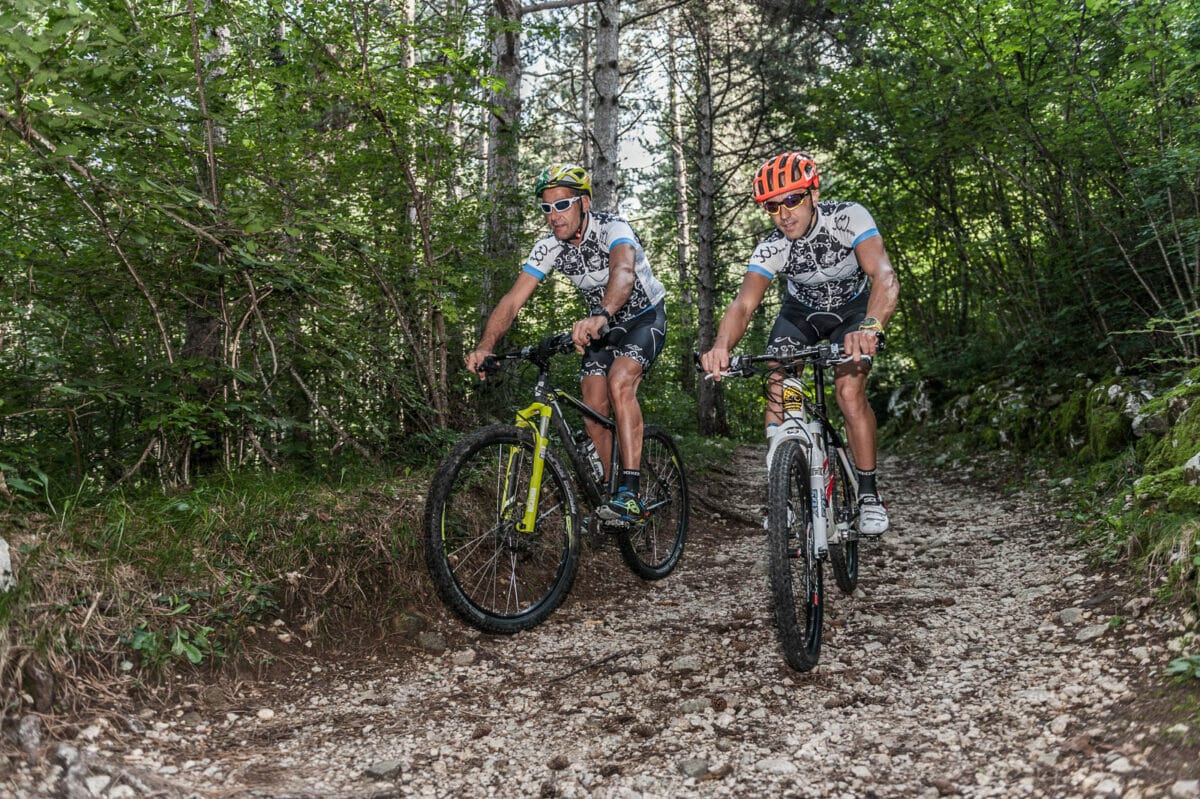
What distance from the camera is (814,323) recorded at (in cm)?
473

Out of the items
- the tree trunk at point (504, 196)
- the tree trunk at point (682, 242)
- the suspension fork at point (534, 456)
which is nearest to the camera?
the suspension fork at point (534, 456)

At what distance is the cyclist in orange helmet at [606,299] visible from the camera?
4.59 metres

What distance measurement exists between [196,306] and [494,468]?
2.06m

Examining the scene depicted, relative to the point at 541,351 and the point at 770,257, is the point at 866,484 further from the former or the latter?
the point at 541,351

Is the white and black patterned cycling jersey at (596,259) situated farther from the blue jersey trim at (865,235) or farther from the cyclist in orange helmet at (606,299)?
the blue jersey trim at (865,235)

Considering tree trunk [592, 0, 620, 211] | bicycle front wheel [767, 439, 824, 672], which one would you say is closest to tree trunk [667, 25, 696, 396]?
tree trunk [592, 0, 620, 211]

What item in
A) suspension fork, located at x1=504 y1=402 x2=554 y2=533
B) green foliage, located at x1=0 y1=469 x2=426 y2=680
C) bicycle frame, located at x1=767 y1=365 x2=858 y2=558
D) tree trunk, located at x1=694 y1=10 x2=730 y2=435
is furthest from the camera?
tree trunk, located at x1=694 y1=10 x2=730 y2=435

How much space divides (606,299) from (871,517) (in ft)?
6.35

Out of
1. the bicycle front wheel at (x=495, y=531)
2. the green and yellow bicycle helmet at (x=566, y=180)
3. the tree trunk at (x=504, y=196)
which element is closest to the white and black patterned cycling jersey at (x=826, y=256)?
the green and yellow bicycle helmet at (x=566, y=180)

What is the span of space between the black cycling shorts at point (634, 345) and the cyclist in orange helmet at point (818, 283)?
2.26ft

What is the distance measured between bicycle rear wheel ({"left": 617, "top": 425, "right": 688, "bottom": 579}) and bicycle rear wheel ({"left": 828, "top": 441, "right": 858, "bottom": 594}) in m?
1.22

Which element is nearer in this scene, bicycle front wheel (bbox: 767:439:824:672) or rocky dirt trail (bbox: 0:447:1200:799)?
rocky dirt trail (bbox: 0:447:1200:799)

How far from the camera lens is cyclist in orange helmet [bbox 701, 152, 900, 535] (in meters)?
4.09

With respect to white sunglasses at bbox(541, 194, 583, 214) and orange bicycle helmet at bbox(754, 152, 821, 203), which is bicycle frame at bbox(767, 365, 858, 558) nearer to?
orange bicycle helmet at bbox(754, 152, 821, 203)
